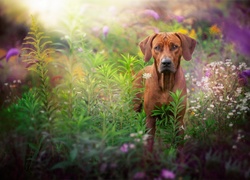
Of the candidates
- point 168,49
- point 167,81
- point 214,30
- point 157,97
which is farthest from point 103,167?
point 214,30

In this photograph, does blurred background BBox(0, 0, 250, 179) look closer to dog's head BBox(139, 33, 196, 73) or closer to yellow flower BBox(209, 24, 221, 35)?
dog's head BBox(139, 33, 196, 73)

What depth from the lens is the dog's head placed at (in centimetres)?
446

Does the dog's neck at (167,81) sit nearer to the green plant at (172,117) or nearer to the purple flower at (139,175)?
the green plant at (172,117)

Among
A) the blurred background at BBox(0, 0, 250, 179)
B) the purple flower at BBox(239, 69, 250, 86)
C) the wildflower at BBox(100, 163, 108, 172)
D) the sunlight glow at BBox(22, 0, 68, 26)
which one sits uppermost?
the sunlight glow at BBox(22, 0, 68, 26)

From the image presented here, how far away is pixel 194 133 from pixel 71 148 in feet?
5.70

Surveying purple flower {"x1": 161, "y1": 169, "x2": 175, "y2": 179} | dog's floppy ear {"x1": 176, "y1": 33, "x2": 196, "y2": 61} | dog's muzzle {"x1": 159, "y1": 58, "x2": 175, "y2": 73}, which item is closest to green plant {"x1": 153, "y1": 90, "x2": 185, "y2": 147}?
dog's muzzle {"x1": 159, "y1": 58, "x2": 175, "y2": 73}

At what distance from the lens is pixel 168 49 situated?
4.55 m

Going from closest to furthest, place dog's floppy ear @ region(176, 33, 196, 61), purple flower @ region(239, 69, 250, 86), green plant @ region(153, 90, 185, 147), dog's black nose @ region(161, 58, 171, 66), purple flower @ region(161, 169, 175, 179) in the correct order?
purple flower @ region(161, 169, 175, 179), green plant @ region(153, 90, 185, 147), dog's black nose @ region(161, 58, 171, 66), dog's floppy ear @ region(176, 33, 196, 61), purple flower @ region(239, 69, 250, 86)

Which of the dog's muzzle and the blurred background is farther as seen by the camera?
the dog's muzzle

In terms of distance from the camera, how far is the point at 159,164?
3514 millimetres

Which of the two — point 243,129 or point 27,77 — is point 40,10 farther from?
point 243,129

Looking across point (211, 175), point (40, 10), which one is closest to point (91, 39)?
point (40, 10)

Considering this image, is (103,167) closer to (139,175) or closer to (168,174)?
(139,175)

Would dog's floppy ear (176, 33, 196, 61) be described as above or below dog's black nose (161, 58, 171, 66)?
above
